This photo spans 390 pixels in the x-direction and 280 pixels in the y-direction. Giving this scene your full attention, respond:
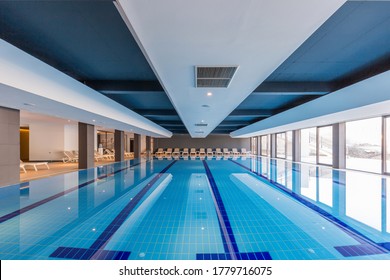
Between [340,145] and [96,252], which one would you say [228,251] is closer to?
[96,252]

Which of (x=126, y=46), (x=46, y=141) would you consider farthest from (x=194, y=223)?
(x=46, y=141)

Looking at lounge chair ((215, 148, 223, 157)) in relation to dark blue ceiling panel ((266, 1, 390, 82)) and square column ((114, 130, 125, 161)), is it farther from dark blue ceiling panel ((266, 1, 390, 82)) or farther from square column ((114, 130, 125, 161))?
dark blue ceiling panel ((266, 1, 390, 82))

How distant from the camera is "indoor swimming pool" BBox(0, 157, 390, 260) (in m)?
2.12

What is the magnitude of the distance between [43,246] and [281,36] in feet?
10.9

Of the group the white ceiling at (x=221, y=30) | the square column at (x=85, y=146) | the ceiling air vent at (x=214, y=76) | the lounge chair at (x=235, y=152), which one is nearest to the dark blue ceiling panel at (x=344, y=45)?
the white ceiling at (x=221, y=30)

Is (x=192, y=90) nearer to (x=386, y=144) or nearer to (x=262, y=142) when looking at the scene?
(x=386, y=144)

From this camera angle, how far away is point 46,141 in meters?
11.6

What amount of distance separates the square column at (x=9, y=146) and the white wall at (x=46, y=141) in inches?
284

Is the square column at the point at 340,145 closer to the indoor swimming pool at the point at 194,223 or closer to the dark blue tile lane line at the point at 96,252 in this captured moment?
the indoor swimming pool at the point at 194,223

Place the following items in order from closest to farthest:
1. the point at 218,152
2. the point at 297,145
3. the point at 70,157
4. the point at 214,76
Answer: the point at 214,76, the point at 70,157, the point at 297,145, the point at 218,152

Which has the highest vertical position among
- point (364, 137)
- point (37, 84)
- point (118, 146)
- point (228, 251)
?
point (37, 84)

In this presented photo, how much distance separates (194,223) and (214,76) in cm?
217

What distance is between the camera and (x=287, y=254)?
6.80 feet

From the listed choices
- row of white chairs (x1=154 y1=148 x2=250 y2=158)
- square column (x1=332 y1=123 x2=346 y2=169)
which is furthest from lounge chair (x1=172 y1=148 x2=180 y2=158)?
square column (x1=332 y1=123 x2=346 y2=169)
